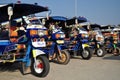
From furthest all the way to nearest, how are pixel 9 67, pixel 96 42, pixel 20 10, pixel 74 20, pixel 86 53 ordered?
pixel 96 42
pixel 74 20
pixel 86 53
pixel 9 67
pixel 20 10

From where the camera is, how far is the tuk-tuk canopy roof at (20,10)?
8253 mm

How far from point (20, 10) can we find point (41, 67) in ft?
8.24

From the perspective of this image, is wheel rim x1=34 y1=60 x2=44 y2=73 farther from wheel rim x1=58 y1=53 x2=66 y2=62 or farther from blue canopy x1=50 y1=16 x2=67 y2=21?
blue canopy x1=50 y1=16 x2=67 y2=21

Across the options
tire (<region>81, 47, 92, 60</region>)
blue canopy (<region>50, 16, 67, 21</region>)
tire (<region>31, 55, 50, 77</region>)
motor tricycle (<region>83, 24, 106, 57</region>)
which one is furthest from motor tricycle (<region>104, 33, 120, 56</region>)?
tire (<region>31, 55, 50, 77</region>)

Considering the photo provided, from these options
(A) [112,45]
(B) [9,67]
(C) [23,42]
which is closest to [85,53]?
(A) [112,45]

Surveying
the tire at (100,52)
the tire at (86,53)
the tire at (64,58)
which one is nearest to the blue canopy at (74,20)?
the tire at (100,52)

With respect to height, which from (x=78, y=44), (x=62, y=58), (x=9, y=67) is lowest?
(x=9, y=67)

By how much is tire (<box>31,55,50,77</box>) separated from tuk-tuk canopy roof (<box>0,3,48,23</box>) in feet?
6.53

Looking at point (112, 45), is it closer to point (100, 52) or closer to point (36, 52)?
point (100, 52)

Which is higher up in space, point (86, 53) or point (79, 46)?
point (79, 46)

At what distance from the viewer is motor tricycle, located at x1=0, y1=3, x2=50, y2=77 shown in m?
7.61

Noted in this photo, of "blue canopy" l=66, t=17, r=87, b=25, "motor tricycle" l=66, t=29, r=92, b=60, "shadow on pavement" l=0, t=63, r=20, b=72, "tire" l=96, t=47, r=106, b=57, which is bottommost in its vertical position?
"shadow on pavement" l=0, t=63, r=20, b=72

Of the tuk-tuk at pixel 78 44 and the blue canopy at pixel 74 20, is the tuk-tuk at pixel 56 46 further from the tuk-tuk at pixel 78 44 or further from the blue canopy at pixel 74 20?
the blue canopy at pixel 74 20

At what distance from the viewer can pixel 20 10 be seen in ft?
29.1
